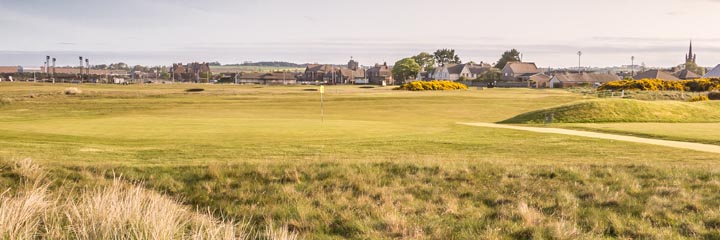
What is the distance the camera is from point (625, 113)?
35.5 meters

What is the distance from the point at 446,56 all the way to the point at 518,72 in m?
51.3

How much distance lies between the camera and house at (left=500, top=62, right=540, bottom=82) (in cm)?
14275

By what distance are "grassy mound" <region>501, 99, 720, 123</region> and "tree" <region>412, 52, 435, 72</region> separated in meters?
142

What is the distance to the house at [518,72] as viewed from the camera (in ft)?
468

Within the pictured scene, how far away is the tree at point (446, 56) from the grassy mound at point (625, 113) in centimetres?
15685

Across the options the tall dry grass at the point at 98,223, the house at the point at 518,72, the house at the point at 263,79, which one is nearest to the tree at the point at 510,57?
the house at the point at 518,72

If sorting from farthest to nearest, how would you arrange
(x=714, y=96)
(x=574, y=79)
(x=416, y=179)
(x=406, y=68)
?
(x=406, y=68) → (x=574, y=79) → (x=714, y=96) → (x=416, y=179)

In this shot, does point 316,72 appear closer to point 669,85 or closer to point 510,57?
point 510,57

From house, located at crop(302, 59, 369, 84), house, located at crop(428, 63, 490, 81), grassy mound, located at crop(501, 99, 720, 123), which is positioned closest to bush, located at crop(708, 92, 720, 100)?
grassy mound, located at crop(501, 99, 720, 123)

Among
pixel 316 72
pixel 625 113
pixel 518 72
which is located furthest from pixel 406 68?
pixel 625 113

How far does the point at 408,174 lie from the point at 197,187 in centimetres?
446

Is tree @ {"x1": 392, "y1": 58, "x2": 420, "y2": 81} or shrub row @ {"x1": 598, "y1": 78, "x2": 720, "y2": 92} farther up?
tree @ {"x1": 392, "y1": 58, "x2": 420, "y2": 81}

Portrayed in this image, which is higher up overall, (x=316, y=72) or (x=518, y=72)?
(x=316, y=72)

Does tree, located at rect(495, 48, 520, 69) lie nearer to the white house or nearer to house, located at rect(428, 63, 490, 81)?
house, located at rect(428, 63, 490, 81)
